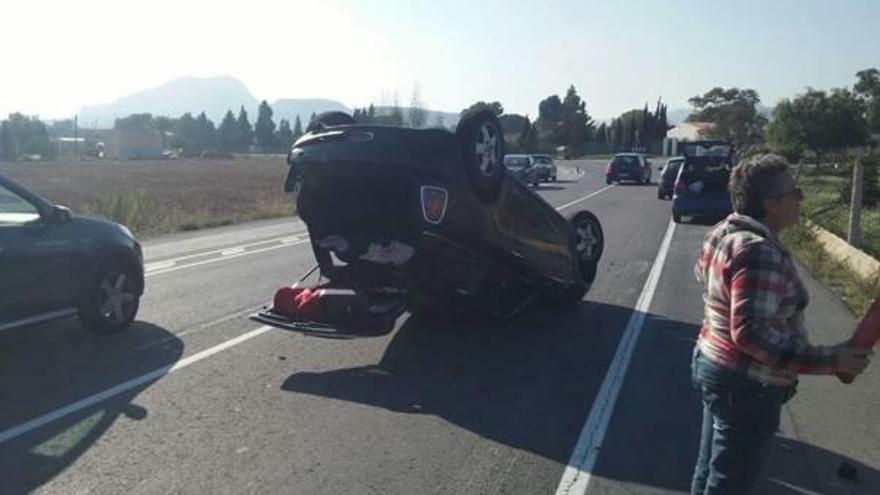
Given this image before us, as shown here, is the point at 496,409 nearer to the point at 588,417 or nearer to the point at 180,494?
the point at 588,417

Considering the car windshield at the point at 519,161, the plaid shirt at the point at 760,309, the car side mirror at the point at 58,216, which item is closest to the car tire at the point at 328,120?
the car side mirror at the point at 58,216

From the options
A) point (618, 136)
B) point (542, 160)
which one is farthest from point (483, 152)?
point (618, 136)

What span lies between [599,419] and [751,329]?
9.23 ft

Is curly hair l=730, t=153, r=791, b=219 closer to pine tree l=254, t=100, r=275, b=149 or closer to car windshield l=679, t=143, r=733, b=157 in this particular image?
car windshield l=679, t=143, r=733, b=157

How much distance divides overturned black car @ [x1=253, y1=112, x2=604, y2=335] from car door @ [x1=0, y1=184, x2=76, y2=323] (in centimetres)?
176

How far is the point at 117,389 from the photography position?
623cm

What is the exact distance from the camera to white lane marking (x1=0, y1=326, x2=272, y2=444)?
535 centimetres

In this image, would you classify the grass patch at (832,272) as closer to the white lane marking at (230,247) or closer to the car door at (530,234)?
the car door at (530,234)

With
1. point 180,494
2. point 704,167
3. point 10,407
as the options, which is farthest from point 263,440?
point 704,167

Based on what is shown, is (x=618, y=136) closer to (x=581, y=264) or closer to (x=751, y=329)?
(x=581, y=264)

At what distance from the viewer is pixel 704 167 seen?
21.2 meters

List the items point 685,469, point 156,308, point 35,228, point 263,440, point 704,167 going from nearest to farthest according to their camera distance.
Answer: point 685,469 < point 263,440 < point 35,228 < point 156,308 < point 704,167

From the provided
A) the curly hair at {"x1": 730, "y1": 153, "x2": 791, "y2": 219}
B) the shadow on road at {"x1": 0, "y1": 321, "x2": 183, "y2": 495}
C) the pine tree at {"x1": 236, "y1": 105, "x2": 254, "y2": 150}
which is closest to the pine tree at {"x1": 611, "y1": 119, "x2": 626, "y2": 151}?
the pine tree at {"x1": 236, "y1": 105, "x2": 254, "y2": 150}

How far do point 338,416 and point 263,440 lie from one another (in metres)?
0.64
